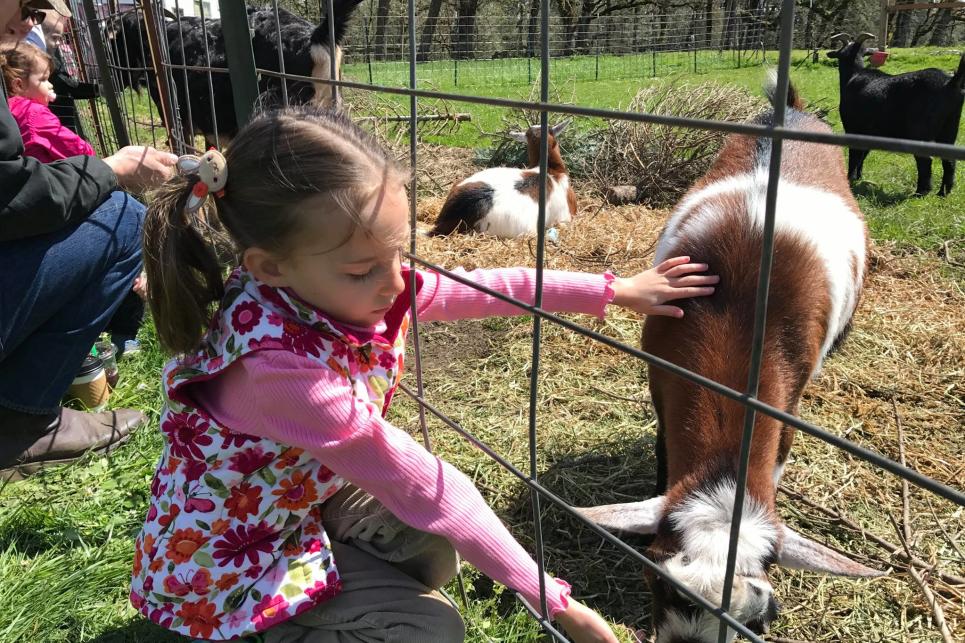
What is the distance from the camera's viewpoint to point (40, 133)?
9.08 ft

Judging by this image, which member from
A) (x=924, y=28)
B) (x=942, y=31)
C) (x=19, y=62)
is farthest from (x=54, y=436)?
(x=942, y=31)

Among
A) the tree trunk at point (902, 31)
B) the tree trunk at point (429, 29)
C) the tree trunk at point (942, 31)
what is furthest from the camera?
the tree trunk at point (942, 31)

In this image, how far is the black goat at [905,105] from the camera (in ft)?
26.0

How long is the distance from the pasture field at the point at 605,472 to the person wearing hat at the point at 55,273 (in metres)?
0.17

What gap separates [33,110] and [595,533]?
2638mm

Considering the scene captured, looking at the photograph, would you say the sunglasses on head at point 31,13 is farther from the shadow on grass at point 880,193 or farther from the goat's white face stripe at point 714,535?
the shadow on grass at point 880,193

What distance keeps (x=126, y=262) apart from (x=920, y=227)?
5.84 metres

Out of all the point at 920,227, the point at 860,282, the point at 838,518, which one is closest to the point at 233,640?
the point at 838,518

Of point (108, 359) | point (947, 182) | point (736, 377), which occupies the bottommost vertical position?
point (947, 182)

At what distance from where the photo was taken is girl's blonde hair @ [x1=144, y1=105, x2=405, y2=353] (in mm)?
1482

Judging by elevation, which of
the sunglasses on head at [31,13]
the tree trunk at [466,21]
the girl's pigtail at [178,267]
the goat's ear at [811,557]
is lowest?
the goat's ear at [811,557]

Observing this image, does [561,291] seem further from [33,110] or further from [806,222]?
[33,110]

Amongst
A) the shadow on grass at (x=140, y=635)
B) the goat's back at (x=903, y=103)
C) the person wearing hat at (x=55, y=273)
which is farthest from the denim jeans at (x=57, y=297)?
the goat's back at (x=903, y=103)

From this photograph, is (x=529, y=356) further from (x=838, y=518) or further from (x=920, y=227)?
(x=920, y=227)
